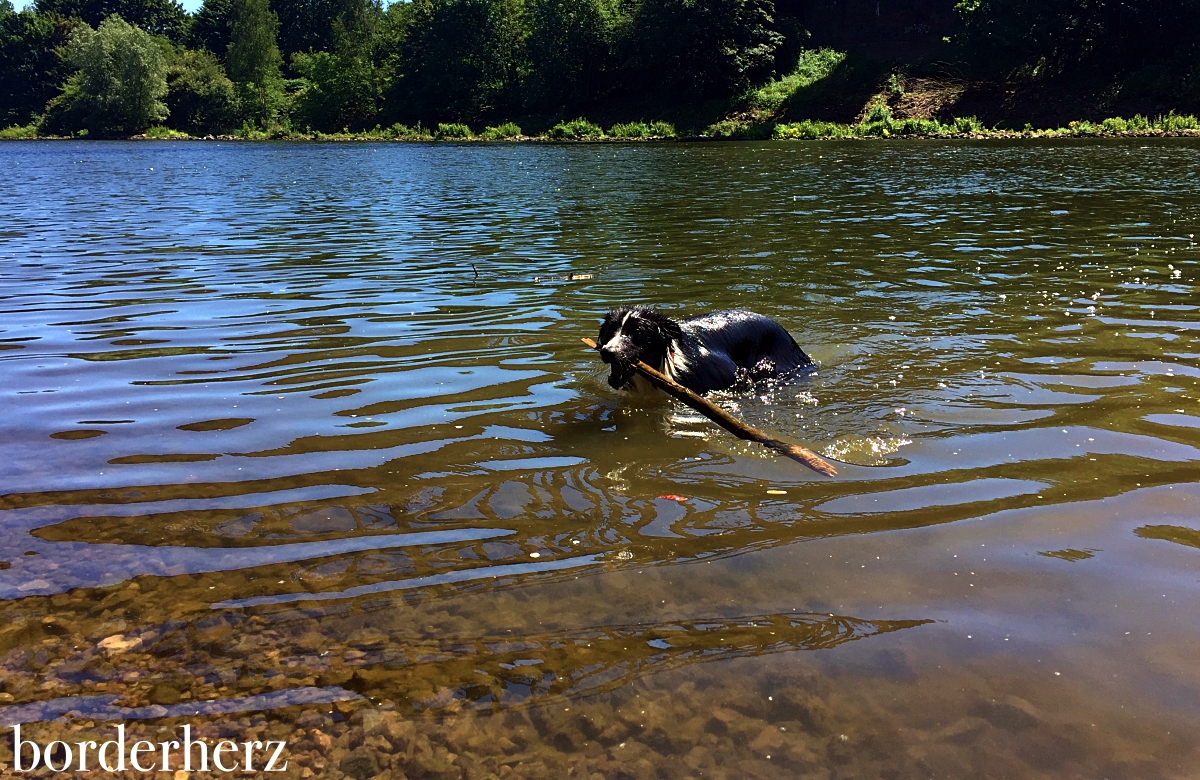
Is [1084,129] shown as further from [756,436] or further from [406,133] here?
[406,133]

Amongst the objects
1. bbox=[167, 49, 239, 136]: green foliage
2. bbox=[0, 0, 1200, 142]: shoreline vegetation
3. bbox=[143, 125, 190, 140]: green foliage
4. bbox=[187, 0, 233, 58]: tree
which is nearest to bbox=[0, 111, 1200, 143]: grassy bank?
bbox=[0, 0, 1200, 142]: shoreline vegetation

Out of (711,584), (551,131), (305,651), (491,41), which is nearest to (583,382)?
(711,584)

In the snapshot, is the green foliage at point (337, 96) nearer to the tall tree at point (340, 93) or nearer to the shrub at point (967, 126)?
the tall tree at point (340, 93)

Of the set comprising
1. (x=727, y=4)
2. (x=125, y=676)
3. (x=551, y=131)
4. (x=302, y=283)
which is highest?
(x=727, y=4)

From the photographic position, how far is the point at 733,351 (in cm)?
783

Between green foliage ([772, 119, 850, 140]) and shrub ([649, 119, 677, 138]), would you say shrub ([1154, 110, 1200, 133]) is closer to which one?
green foliage ([772, 119, 850, 140])

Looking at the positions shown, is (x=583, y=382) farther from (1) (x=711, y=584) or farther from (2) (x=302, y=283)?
(2) (x=302, y=283)

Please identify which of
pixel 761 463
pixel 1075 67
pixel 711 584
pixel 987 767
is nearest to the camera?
pixel 987 767

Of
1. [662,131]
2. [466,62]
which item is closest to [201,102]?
[466,62]

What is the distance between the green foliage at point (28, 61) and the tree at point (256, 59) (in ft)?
93.4

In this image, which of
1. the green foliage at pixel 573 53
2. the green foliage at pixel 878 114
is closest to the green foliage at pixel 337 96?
the green foliage at pixel 573 53

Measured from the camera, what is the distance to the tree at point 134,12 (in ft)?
436

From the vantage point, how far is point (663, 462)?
228 inches

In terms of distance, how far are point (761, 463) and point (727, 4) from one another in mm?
70906
